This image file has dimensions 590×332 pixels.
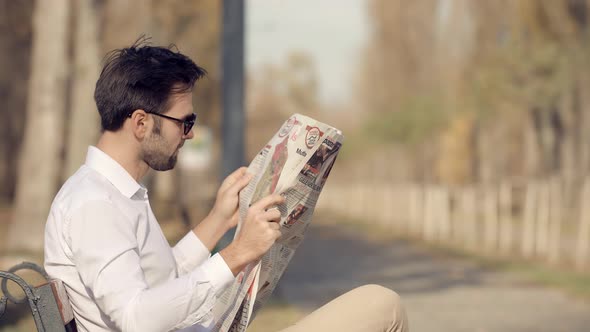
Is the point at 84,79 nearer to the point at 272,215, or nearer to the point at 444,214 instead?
the point at 444,214

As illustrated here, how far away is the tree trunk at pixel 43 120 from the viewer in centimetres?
1609

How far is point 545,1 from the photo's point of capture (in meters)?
25.3

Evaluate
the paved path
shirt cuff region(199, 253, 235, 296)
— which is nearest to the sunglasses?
shirt cuff region(199, 253, 235, 296)

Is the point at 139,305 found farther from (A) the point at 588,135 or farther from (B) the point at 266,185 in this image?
(A) the point at 588,135

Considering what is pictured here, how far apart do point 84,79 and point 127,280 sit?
14.2 m

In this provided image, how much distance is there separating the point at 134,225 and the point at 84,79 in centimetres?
1397

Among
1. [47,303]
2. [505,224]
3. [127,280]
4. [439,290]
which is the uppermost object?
[127,280]

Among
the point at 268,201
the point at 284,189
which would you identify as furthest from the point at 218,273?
the point at 284,189

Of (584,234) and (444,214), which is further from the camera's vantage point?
(444,214)

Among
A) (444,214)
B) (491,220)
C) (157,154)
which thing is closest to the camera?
(157,154)

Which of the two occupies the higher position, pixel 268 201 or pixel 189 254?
pixel 268 201

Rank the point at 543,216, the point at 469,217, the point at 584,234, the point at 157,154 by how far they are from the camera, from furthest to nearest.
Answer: the point at 469,217 → the point at 543,216 → the point at 584,234 → the point at 157,154

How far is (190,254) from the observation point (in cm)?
375

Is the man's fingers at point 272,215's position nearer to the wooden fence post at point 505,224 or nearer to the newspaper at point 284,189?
the newspaper at point 284,189
